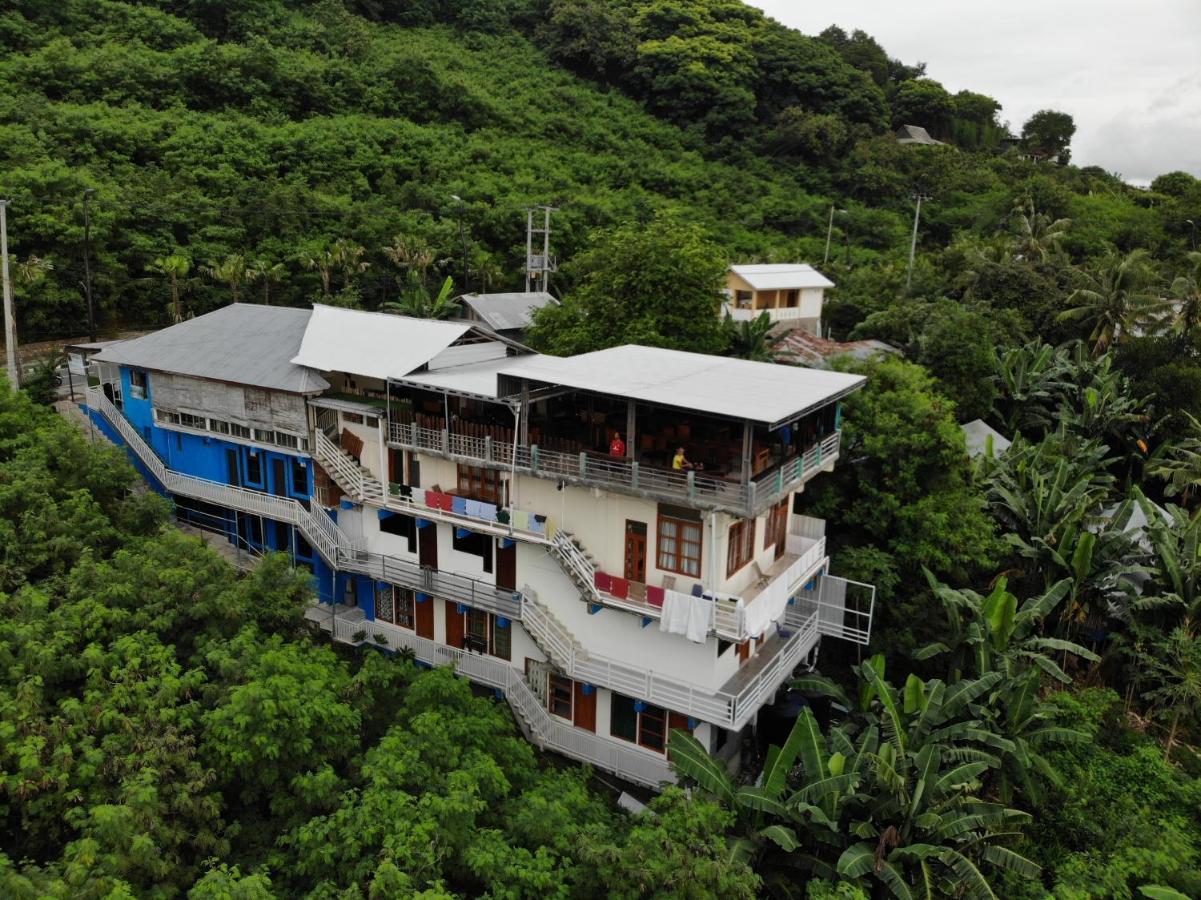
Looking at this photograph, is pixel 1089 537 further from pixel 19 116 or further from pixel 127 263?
pixel 19 116

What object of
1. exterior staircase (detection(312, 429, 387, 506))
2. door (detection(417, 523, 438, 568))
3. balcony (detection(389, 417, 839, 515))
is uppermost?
balcony (detection(389, 417, 839, 515))

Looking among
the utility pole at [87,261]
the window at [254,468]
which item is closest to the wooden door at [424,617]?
the window at [254,468]

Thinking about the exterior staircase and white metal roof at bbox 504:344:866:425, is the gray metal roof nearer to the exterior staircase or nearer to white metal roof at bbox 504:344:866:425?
white metal roof at bbox 504:344:866:425

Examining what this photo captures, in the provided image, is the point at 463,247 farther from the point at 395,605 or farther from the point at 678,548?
the point at 678,548

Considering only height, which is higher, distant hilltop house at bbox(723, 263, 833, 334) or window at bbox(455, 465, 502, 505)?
distant hilltop house at bbox(723, 263, 833, 334)

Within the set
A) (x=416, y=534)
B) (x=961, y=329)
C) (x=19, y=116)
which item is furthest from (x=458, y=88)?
(x=416, y=534)

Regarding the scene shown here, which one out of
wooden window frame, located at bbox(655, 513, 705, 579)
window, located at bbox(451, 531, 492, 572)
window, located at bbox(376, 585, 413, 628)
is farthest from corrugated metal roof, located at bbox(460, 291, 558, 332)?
wooden window frame, located at bbox(655, 513, 705, 579)

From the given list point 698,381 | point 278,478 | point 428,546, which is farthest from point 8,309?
point 698,381
